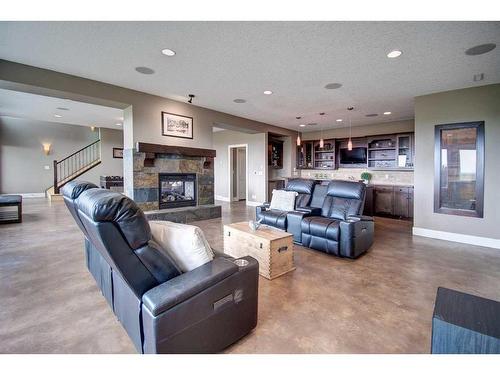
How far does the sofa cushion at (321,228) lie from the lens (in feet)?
10.8

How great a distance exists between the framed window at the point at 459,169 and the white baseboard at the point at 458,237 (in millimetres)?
371

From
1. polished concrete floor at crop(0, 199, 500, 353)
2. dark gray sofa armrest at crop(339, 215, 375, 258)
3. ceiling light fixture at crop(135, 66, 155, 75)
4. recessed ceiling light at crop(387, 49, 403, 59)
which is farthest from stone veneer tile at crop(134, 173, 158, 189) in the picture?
recessed ceiling light at crop(387, 49, 403, 59)

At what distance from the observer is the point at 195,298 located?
1.33 m

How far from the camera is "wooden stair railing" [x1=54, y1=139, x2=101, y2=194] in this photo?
9269 millimetres

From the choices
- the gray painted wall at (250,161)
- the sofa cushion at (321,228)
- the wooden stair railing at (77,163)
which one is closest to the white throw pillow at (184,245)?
the sofa cushion at (321,228)

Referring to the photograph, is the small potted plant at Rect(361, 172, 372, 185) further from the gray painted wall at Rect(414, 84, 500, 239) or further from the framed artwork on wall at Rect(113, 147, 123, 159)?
the framed artwork on wall at Rect(113, 147, 123, 159)

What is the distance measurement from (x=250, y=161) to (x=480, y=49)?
6004 mm

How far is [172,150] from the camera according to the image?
5.02m

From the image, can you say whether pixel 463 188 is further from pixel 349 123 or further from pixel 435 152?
pixel 349 123

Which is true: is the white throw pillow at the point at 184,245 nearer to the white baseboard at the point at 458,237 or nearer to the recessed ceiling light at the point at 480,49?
the recessed ceiling light at the point at 480,49

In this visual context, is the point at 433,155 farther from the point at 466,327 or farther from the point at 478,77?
the point at 466,327

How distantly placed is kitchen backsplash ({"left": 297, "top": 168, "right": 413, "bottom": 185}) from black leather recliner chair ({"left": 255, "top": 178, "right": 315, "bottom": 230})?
3.40 m
